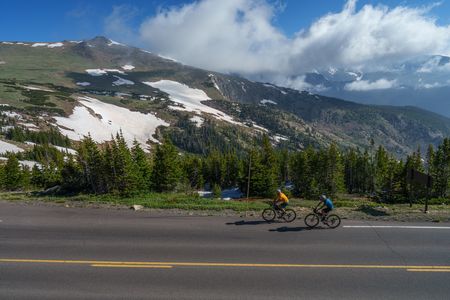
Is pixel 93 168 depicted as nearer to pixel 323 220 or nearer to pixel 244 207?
pixel 244 207

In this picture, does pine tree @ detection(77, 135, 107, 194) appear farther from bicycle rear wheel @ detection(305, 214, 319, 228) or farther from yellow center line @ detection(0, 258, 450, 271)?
bicycle rear wheel @ detection(305, 214, 319, 228)

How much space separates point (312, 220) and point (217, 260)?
22.8 ft

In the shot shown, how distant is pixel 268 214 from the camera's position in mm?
18422

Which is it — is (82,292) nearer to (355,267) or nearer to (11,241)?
(11,241)

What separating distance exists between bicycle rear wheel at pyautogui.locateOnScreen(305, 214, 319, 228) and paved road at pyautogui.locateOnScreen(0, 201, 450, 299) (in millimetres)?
425

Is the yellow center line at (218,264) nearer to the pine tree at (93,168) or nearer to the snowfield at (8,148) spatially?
the pine tree at (93,168)

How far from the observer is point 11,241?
14.5m

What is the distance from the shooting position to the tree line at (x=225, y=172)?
36.0 m

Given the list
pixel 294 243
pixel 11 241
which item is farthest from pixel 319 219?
pixel 11 241

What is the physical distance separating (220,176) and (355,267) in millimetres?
80681

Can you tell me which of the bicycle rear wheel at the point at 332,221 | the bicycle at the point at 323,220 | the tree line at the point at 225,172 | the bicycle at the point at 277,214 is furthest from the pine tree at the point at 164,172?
the bicycle rear wheel at the point at 332,221

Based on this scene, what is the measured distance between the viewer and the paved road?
10.1m

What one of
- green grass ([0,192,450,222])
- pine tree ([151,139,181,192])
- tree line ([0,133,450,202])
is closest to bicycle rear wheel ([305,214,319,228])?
green grass ([0,192,450,222])

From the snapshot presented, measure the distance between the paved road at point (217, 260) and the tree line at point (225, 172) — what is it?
10381 mm
